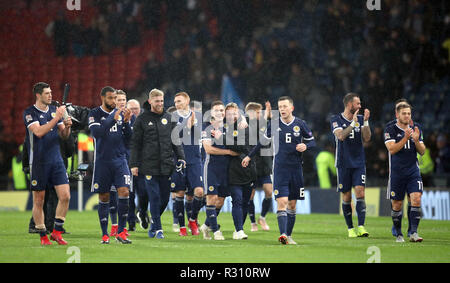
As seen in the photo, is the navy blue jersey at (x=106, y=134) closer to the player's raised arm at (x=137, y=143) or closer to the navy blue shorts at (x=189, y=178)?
the player's raised arm at (x=137, y=143)

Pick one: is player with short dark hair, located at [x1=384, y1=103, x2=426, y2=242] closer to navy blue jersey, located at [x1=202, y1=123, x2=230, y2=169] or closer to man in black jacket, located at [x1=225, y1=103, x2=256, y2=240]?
man in black jacket, located at [x1=225, y1=103, x2=256, y2=240]

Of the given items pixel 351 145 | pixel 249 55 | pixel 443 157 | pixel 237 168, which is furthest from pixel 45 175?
pixel 249 55

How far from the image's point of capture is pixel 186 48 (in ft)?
88.7

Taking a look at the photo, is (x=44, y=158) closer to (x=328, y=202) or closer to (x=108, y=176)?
(x=108, y=176)

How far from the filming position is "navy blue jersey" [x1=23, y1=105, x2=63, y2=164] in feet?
35.4

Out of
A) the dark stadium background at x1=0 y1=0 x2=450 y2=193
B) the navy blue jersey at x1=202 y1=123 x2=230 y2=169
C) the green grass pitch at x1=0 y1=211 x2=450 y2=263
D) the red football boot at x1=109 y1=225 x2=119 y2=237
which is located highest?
the dark stadium background at x1=0 y1=0 x2=450 y2=193

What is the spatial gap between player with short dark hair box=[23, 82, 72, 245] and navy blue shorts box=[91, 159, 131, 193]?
0.44 meters

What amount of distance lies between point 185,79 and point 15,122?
6401 mm

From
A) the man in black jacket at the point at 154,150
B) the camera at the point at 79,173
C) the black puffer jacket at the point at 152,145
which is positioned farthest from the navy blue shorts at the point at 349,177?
the camera at the point at 79,173

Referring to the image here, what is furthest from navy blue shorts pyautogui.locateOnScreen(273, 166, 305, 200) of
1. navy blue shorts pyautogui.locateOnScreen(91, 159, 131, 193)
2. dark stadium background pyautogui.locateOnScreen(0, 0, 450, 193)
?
dark stadium background pyautogui.locateOnScreen(0, 0, 450, 193)

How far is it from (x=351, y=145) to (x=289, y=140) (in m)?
2.20

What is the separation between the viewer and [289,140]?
1142 cm
